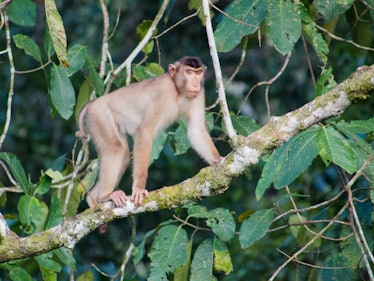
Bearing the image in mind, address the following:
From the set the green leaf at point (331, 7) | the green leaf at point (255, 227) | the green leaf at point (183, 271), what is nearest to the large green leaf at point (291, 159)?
the green leaf at point (255, 227)

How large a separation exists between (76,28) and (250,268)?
5.61 meters

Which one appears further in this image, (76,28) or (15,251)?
(76,28)

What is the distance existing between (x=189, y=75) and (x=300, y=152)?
94.8 inches

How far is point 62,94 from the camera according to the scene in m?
6.48

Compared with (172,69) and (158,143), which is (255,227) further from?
(172,69)

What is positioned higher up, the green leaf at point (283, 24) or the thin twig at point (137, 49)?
the green leaf at point (283, 24)

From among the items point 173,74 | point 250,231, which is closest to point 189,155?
point 173,74

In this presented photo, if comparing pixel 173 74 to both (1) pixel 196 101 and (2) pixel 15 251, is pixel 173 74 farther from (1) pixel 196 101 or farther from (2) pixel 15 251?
(2) pixel 15 251

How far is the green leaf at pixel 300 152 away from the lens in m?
4.54

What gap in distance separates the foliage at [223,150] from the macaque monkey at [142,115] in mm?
180

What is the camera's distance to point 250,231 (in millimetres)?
5398

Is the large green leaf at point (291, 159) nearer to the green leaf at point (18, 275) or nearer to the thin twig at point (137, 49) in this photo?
the green leaf at point (18, 275)

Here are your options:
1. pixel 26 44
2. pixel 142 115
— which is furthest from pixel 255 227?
pixel 26 44

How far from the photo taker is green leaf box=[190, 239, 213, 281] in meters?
5.35
